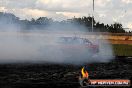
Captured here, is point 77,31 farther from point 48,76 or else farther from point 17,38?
point 48,76

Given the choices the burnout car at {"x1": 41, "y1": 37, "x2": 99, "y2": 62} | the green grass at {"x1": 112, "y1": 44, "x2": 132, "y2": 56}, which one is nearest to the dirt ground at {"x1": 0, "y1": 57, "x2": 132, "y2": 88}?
the burnout car at {"x1": 41, "y1": 37, "x2": 99, "y2": 62}

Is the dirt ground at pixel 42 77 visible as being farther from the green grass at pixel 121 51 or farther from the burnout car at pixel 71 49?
the green grass at pixel 121 51

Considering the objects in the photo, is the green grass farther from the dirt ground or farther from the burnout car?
the dirt ground

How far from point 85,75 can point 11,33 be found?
668 inches

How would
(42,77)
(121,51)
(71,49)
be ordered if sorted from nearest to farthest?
(42,77) → (71,49) → (121,51)

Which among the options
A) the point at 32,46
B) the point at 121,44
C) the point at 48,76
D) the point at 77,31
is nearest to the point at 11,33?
the point at 32,46

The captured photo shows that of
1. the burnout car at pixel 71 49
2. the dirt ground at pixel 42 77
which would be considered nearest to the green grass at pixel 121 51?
the burnout car at pixel 71 49

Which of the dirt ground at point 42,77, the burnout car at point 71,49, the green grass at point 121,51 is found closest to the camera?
the dirt ground at point 42,77

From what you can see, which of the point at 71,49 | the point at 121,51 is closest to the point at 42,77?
the point at 71,49

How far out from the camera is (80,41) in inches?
1017

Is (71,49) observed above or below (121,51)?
above

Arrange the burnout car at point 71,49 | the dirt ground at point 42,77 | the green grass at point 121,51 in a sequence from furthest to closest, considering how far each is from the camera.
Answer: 1. the green grass at point 121,51
2. the burnout car at point 71,49
3. the dirt ground at point 42,77

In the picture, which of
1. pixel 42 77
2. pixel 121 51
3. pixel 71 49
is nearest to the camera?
pixel 42 77

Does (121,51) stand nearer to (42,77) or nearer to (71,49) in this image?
(71,49)
